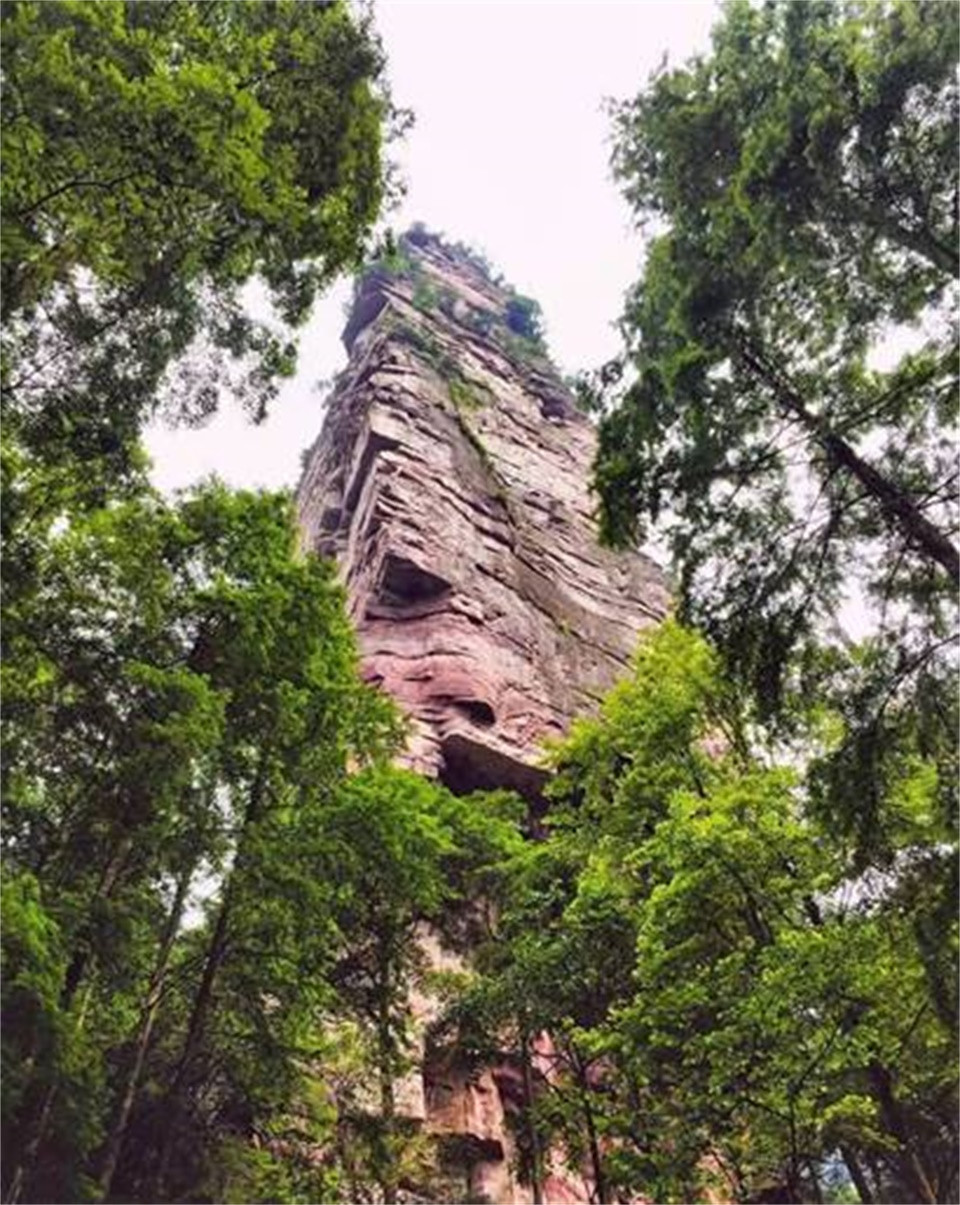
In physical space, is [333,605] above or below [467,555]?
below

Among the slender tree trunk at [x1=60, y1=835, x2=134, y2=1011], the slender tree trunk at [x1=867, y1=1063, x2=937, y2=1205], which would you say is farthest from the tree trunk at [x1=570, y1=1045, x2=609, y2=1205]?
the slender tree trunk at [x1=60, y1=835, x2=134, y2=1011]

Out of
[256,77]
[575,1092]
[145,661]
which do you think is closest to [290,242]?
[256,77]

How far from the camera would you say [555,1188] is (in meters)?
19.7

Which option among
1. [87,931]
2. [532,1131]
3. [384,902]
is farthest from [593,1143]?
[87,931]

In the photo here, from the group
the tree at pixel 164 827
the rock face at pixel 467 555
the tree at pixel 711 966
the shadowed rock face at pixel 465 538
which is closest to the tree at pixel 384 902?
the tree at pixel 164 827

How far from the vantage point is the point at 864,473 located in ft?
29.8

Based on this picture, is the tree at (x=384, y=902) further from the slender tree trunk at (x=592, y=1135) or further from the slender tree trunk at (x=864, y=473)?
the slender tree trunk at (x=864, y=473)

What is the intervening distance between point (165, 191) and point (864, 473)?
6373mm

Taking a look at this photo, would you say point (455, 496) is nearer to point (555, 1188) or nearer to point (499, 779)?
point (499, 779)

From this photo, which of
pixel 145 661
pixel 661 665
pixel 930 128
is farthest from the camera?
pixel 661 665

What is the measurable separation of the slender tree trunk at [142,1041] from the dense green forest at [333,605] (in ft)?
0.23

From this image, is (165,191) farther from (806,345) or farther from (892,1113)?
(892,1113)

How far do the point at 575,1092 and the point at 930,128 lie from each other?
46.0 ft

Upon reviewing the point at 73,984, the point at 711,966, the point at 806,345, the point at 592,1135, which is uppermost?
the point at 806,345
